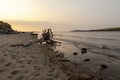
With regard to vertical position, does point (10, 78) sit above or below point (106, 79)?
above

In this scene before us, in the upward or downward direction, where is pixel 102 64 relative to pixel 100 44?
upward

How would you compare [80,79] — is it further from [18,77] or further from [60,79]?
[18,77]

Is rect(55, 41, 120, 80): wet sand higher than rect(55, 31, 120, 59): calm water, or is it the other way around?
rect(55, 41, 120, 80): wet sand

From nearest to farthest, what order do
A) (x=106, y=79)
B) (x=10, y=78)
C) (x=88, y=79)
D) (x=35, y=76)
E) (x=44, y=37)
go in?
(x=10, y=78) → (x=35, y=76) → (x=88, y=79) → (x=106, y=79) → (x=44, y=37)

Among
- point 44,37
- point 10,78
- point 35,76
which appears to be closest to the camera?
point 10,78

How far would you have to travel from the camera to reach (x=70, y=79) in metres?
6.81

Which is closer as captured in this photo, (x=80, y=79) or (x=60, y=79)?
(x=60, y=79)

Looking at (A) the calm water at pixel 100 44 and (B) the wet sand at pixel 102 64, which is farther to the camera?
(A) the calm water at pixel 100 44

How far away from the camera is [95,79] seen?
7309 millimetres

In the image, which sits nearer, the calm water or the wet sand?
the wet sand

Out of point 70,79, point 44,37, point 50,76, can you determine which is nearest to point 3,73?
point 50,76

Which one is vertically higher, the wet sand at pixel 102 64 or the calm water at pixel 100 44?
the wet sand at pixel 102 64

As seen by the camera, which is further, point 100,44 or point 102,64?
point 100,44

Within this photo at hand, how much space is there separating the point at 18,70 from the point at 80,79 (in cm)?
304
